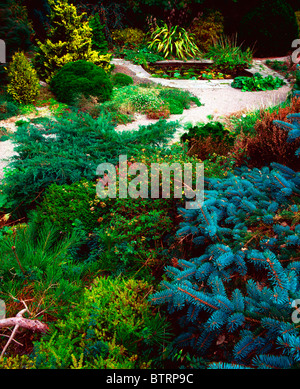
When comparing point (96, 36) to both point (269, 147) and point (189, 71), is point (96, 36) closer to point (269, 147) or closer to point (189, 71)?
point (189, 71)

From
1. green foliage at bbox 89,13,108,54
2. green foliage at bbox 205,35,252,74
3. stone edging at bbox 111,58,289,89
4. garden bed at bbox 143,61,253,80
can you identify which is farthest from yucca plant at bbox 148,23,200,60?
green foliage at bbox 89,13,108,54

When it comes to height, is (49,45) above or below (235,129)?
above

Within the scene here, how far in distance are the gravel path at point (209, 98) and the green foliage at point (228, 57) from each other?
384mm

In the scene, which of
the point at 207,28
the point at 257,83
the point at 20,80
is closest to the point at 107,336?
the point at 20,80

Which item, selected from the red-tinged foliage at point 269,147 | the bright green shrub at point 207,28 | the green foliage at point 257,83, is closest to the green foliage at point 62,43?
the green foliage at point 257,83

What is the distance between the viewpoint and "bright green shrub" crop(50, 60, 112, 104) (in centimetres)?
680

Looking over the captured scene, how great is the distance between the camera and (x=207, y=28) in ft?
37.0

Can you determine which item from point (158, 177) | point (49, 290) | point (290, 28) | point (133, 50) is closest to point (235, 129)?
point (158, 177)

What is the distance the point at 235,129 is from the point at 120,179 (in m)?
3.03

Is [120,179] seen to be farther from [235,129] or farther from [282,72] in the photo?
[282,72]

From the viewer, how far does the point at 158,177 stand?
9.34 ft

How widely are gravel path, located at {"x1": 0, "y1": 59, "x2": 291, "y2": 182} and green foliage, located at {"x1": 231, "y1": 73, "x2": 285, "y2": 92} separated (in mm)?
175

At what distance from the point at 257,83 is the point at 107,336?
26.0ft
